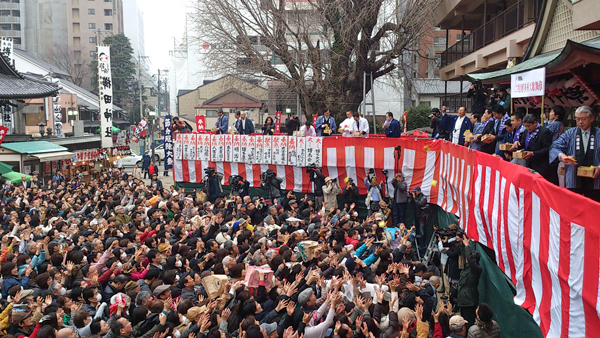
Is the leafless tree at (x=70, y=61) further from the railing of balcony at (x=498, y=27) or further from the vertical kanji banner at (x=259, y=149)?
the railing of balcony at (x=498, y=27)

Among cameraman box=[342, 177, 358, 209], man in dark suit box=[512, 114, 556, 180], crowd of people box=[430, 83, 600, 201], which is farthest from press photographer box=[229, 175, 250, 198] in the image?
man in dark suit box=[512, 114, 556, 180]

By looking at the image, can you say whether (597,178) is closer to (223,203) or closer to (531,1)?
(223,203)

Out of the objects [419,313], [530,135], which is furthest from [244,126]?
[419,313]

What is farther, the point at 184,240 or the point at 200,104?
the point at 200,104

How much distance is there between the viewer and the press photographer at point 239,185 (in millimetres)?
17656

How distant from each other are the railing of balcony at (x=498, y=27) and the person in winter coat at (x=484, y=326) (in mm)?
11237

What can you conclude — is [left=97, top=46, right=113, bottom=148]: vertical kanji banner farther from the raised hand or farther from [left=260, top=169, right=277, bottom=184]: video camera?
the raised hand

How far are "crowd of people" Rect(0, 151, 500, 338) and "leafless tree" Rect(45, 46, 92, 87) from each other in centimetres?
5751

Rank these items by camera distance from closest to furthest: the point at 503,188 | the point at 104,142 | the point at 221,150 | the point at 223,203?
the point at 503,188 → the point at 223,203 → the point at 221,150 → the point at 104,142

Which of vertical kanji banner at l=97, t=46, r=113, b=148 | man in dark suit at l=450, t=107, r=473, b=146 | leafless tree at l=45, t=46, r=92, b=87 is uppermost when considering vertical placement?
leafless tree at l=45, t=46, r=92, b=87

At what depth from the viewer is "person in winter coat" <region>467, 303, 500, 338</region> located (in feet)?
18.7

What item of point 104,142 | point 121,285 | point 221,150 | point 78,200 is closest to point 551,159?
point 121,285

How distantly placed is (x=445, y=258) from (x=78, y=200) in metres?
10.2

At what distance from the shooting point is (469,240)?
28.3 feet
